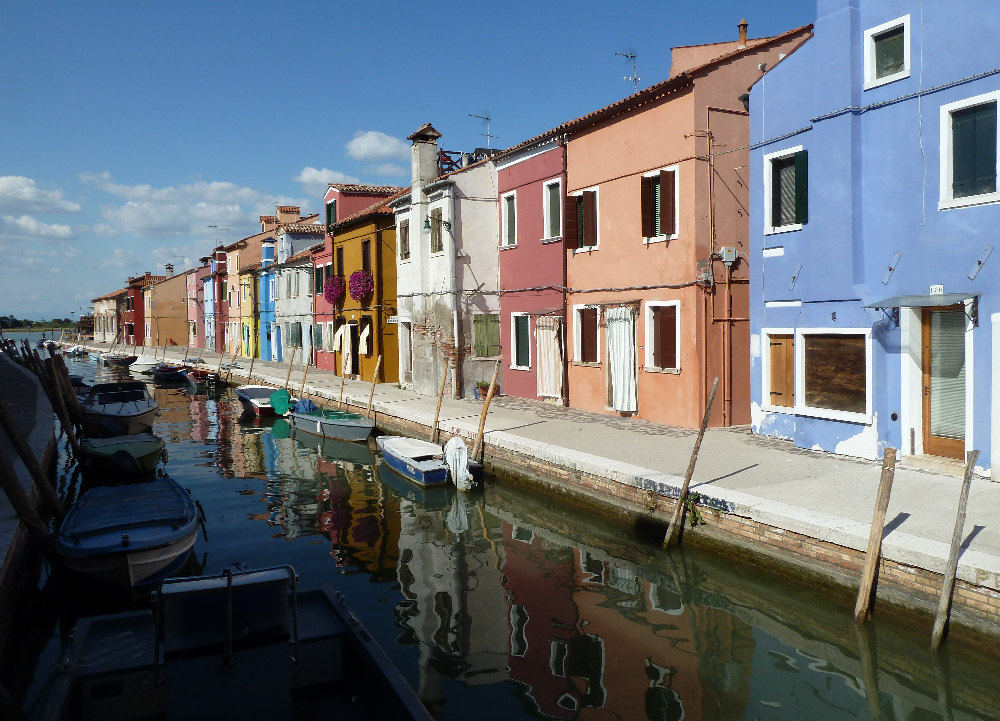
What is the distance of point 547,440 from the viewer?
15688mm

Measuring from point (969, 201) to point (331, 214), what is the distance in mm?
29034

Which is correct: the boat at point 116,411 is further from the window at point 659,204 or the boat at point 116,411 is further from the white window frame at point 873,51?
the white window frame at point 873,51

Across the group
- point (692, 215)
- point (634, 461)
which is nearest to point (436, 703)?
point (634, 461)

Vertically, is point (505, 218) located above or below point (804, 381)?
above

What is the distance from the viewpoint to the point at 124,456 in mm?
15836

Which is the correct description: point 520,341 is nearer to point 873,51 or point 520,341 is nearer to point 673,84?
point 673,84

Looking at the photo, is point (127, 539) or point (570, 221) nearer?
point (127, 539)

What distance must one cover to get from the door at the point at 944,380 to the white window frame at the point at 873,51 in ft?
12.1

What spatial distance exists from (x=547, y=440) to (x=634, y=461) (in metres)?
2.83

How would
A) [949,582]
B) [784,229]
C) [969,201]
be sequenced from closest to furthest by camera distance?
1. [949,582]
2. [969,201]
3. [784,229]

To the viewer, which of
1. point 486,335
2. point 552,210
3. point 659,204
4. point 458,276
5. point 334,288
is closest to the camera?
point 659,204

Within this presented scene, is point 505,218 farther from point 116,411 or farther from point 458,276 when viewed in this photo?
point 116,411

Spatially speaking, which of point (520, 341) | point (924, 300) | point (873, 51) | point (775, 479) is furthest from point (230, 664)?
point (520, 341)

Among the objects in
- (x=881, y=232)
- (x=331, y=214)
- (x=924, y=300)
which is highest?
(x=331, y=214)
